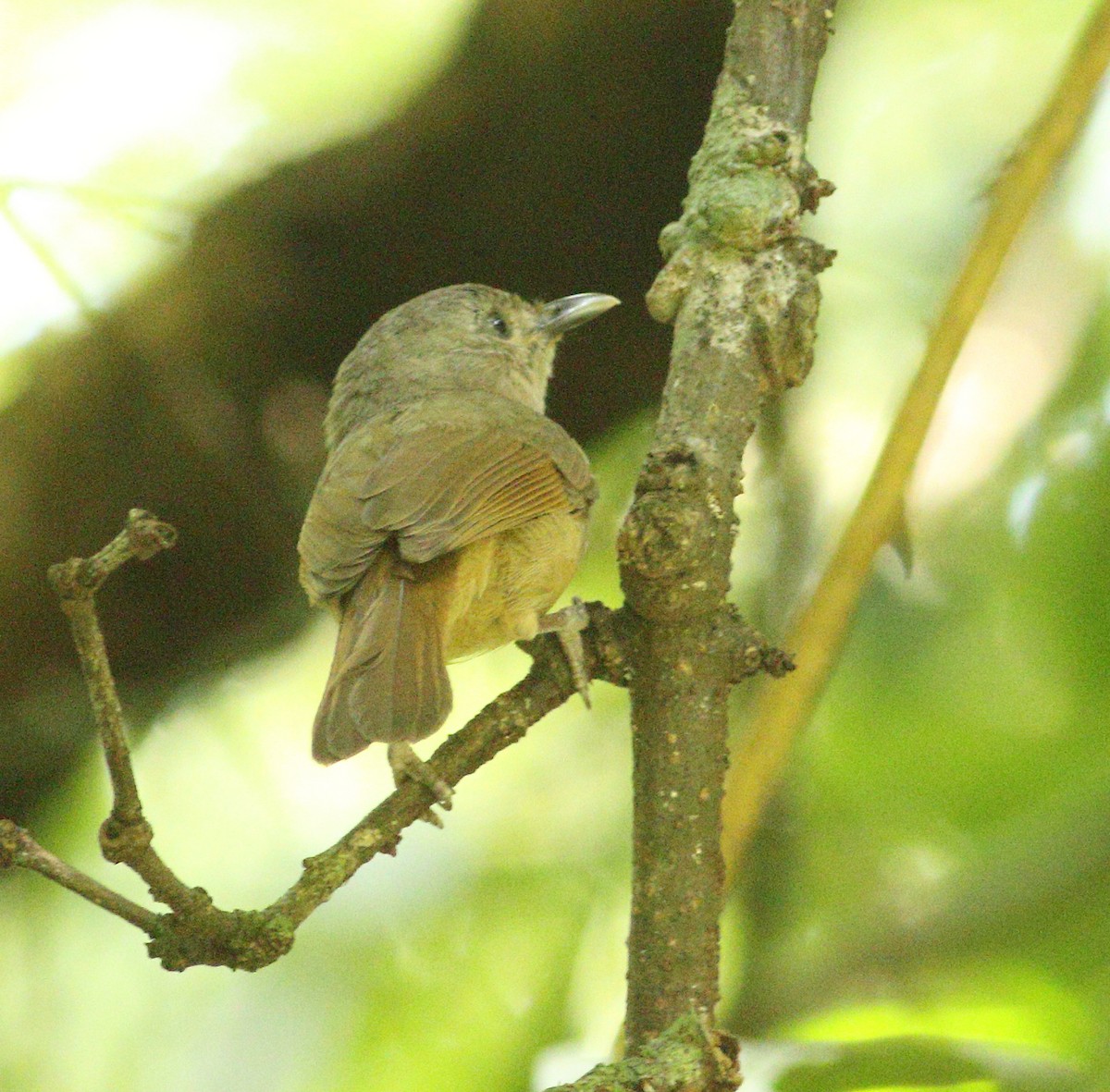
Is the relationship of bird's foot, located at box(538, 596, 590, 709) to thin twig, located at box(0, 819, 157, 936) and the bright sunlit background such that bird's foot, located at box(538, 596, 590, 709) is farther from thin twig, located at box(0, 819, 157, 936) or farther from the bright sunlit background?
the bright sunlit background

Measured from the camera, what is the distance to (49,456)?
2953 mm

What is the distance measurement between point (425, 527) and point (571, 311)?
120cm

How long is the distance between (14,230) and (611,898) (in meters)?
2.11

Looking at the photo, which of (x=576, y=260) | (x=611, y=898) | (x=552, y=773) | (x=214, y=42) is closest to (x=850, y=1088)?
(x=611, y=898)

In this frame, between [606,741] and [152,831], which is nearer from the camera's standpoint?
[152,831]

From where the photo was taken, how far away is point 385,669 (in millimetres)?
2271

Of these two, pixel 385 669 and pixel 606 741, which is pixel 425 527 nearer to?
pixel 385 669

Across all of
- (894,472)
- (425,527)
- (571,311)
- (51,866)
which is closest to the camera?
(51,866)

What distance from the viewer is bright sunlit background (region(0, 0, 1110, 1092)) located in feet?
9.99

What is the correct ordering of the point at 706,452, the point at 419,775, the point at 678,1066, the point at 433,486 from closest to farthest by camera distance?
1. the point at 678,1066
2. the point at 419,775
3. the point at 706,452
4. the point at 433,486

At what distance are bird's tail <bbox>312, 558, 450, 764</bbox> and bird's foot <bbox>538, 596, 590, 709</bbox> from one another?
0.21 meters

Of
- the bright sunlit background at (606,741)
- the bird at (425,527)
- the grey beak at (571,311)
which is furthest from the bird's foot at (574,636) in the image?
the grey beak at (571,311)

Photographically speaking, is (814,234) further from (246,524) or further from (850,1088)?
(850,1088)

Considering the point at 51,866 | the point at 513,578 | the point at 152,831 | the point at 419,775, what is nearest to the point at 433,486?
the point at 513,578
